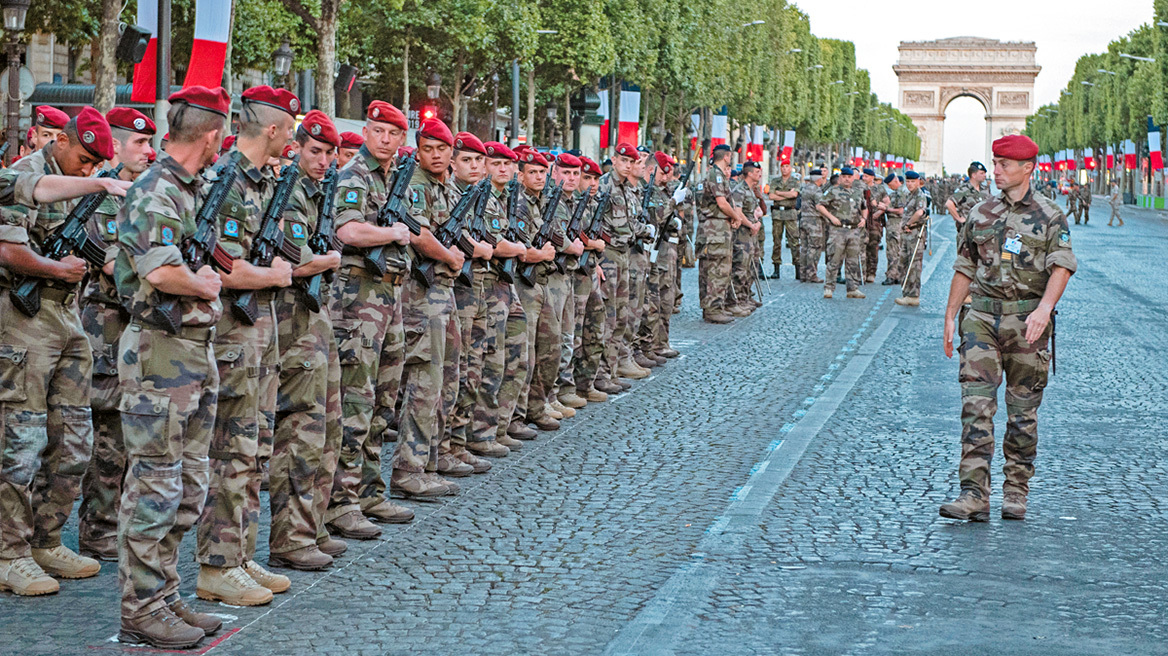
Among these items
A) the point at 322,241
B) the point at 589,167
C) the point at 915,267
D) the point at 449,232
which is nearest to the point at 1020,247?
the point at 449,232

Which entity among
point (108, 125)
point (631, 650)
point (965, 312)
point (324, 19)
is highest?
point (324, 19)

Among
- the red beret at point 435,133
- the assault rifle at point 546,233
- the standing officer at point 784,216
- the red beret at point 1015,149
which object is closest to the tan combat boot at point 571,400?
the assault rifle at point 546,233

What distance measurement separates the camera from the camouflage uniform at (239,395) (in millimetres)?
5762

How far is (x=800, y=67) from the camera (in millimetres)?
81250

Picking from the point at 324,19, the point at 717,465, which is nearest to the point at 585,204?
the point at 717,465

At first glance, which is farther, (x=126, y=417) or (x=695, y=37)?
(x=695, y=37)

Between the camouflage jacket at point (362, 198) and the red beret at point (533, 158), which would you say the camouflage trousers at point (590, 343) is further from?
the camouflage jacket at point (362, 198)

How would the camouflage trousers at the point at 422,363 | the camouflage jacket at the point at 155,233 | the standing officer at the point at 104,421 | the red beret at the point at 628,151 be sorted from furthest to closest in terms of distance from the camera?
the red beret at the point at 628,151 → the camouflage trousers at the point at 422,363 → the standing officer at the point at 104,421 → the camouflage jacket at the point at 155,233

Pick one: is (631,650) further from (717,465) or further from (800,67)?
(800,67)

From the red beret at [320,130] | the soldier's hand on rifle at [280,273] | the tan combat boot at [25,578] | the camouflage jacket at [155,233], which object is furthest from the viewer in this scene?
the red beret at [320,130]

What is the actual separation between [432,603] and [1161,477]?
455cm

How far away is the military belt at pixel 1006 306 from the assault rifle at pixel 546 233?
2984mm

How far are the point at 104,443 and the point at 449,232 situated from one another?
2134mm

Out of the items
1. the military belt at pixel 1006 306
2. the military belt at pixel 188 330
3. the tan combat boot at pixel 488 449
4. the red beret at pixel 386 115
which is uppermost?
the red beret at pixel 386 115
